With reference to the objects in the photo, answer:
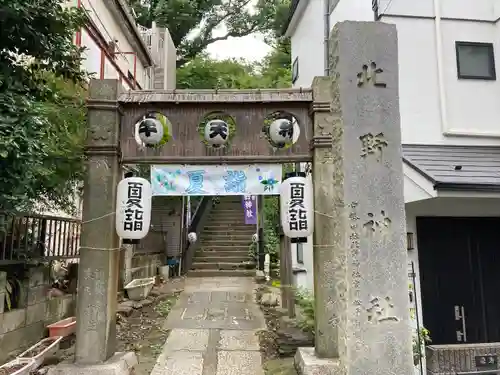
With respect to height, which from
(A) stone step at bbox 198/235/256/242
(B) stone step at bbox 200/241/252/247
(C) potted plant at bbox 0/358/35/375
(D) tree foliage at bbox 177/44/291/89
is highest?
(D) tree foliage at bbox 177/44/291/89

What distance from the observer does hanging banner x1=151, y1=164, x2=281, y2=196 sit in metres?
6.81

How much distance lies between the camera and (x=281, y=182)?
6.80 metres

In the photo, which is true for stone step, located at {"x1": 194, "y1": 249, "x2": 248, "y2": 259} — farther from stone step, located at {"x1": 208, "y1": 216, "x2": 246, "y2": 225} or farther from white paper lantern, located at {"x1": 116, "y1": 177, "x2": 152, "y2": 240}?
white paper lantern, located at {"x1": 116, "y1": 177, "x2": 152, "y2": 240}

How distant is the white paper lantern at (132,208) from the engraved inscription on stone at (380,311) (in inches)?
141

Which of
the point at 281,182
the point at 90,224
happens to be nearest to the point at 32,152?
the point at 90,224

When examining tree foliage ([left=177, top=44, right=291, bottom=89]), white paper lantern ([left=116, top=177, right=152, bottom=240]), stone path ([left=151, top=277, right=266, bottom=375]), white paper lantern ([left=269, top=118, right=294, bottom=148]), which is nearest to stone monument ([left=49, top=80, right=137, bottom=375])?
white paper lantern ([left=116, top=177, right=152, bottom=240])

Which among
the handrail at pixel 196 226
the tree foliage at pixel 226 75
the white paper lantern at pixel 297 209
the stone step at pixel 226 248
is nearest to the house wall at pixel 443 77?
the white paper lantern at pixel 297 209

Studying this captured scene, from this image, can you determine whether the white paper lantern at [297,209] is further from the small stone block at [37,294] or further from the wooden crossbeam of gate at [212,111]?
the small stone block at [37,294]

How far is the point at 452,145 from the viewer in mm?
8141

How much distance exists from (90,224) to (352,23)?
468cm

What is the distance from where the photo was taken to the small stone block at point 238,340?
7.85 meters

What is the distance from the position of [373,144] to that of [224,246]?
13.6 metres

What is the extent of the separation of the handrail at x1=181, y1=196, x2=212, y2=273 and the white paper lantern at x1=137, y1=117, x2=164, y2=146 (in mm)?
10351

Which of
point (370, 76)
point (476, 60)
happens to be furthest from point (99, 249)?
point (476, 60)
